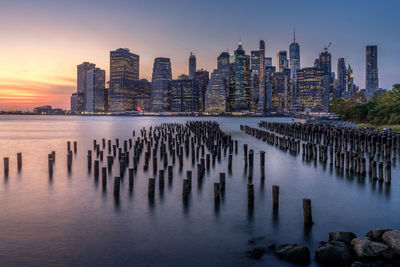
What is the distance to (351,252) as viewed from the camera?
8.32 m

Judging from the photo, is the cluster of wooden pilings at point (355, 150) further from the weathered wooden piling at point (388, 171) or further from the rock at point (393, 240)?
the rock at point (393, 240)

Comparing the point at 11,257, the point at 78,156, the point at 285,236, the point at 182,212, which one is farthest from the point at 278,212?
the point at 78,156

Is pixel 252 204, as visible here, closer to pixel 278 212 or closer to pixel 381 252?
pixel 278 212

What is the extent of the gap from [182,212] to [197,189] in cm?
366

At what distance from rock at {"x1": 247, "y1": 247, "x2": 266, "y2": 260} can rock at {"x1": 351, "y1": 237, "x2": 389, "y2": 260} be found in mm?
2456

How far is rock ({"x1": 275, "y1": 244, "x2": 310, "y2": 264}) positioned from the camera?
851 centimetres

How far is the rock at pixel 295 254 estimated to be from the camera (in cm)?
851

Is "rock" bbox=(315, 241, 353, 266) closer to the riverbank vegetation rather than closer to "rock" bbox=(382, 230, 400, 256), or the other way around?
"rock" bbox=(382, 230, 400, 256)

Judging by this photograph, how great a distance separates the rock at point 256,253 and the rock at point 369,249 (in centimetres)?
246

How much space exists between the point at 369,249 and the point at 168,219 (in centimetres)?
700

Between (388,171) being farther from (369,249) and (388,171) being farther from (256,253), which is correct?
(256,253)

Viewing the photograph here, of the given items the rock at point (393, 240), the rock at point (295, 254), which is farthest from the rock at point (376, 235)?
the rock at point (295, 254)

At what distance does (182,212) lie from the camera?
13.2 metres

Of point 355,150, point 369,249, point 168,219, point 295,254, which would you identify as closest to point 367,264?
point 369,249
